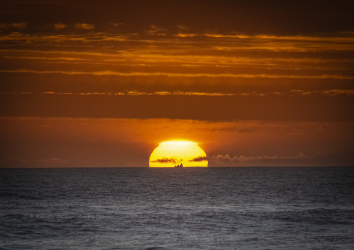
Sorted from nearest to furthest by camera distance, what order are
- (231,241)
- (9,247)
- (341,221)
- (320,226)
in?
(9,247), (231,241), (320,226), (341,221)

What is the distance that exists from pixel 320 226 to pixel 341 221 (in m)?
4.91

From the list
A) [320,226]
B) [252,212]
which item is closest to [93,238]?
[320,226]

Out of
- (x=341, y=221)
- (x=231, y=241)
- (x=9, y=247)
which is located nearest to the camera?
(x=9, y=247)

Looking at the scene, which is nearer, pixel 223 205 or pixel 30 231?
pixel 30 231

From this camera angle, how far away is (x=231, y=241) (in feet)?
133

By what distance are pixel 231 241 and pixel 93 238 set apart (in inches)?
441

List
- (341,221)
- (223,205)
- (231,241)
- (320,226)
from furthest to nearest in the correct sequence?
1. (223,205)
2. (341,221)
3. (320,226)
4. (231,241)

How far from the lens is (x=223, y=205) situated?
72688mm

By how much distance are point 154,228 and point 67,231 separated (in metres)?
7.86

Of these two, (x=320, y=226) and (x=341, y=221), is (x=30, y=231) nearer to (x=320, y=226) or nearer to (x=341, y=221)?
(x=320, y=226)

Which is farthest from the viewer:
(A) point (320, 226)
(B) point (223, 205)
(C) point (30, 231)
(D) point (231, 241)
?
(B) point (223, 205)

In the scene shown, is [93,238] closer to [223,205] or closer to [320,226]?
[320,226]

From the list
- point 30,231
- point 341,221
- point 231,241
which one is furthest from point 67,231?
point 341,221

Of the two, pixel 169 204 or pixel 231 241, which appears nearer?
pixel 231 241
